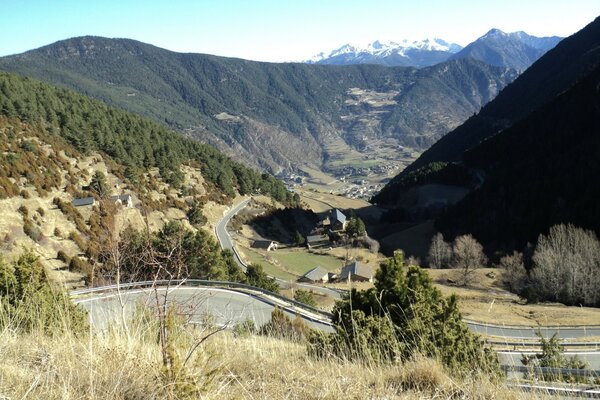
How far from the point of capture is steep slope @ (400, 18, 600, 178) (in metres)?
154

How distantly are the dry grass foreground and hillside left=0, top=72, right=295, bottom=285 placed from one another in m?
16.4

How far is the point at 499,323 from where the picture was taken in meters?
29.3

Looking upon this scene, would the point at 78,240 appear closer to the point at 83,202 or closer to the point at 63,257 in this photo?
the point at 63,257

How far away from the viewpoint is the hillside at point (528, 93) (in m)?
154

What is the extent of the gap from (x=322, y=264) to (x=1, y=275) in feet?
169

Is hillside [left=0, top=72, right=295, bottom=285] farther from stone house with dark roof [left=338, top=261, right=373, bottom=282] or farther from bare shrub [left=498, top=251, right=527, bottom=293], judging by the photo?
bare shrub [left=498, top=251, right=527, bottom=293]

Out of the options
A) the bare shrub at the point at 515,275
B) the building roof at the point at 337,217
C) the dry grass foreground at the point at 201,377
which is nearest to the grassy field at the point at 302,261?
the building roof at the point at 337,217

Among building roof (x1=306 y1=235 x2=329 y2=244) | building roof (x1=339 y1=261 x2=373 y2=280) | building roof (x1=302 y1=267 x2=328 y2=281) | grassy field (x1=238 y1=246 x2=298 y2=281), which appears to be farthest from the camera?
building roof (x1=306 y1=235 x2=329 y2=244)

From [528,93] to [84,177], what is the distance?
566 feet

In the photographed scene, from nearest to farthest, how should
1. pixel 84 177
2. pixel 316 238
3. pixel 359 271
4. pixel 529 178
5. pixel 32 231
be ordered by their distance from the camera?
pixel 32 231, pixel 359 271, pixel 84 177, pixel 316 238, pixel 529 178

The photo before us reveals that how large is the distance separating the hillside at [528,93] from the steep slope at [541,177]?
1912 inches

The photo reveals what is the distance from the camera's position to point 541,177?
80.4m

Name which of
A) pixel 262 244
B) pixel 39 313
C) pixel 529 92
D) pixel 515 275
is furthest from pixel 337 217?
pixel 529 92

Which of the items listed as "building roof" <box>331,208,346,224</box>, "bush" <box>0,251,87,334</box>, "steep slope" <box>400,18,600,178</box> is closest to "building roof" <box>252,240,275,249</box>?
"building roof" <box>331,208,346,224</box>
